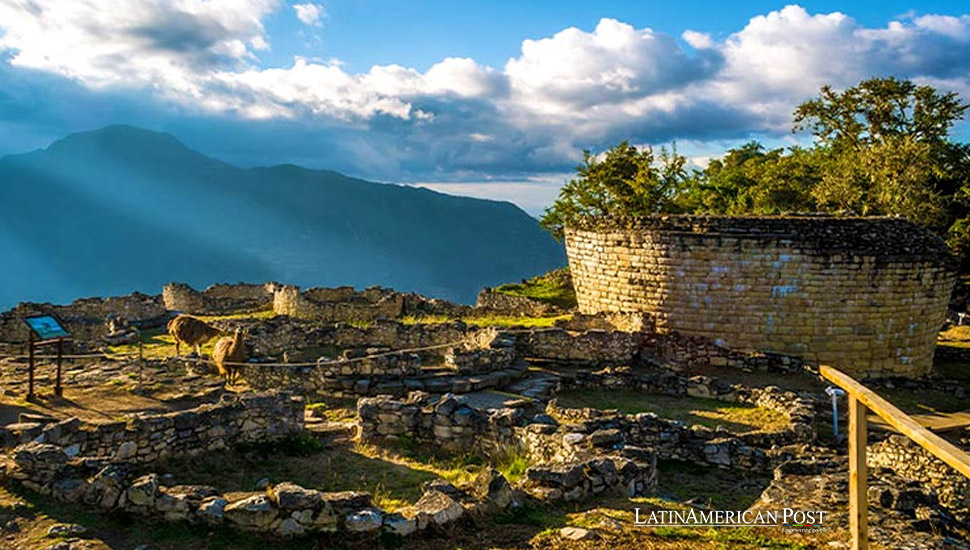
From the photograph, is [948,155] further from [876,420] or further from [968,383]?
[876,420]

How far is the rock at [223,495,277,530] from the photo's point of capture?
704cm

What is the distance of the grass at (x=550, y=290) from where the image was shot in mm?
35131

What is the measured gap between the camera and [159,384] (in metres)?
15.4

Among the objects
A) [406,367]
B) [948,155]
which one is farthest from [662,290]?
[948,155]

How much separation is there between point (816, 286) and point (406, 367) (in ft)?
39.9

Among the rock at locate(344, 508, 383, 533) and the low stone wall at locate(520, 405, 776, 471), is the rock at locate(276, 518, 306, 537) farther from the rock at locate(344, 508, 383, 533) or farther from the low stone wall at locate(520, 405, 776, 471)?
the low stone wall at locate(520, 405, 776, 471)

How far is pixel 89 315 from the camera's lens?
29141 mm

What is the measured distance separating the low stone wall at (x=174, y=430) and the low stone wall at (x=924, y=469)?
32.2 ft

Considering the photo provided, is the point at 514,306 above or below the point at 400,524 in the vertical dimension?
above

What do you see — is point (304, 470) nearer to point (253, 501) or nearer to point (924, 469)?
point (253, 501)

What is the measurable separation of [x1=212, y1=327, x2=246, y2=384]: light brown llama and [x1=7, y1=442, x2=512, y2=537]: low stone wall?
23.4ft

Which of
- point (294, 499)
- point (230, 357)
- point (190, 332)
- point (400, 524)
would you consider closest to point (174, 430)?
point (294, 499)

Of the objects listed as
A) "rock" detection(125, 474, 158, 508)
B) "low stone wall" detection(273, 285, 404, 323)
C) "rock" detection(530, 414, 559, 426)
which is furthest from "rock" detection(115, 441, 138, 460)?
"low stone wall" detection(273, 285, 404, 323)

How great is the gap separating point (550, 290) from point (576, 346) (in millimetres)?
20041
